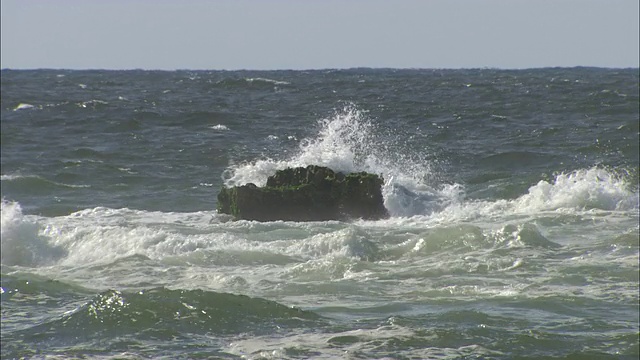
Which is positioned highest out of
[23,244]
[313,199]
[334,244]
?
[313,199]

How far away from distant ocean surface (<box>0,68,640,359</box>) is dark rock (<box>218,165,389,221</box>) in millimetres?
358

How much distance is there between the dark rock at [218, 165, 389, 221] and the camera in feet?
44.7

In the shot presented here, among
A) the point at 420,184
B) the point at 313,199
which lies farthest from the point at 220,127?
the point at 313,199

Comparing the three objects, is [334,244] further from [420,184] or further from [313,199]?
[420,184]

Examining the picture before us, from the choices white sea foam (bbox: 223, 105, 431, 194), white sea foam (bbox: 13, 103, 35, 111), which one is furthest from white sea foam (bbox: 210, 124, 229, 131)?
white sea foam (bbox: 13, 103, 35, 111)

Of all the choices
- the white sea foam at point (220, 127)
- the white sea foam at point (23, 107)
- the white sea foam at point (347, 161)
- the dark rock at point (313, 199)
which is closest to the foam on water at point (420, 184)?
the white sea foam at point (347, 161)

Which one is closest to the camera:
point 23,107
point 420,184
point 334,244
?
point 334,244

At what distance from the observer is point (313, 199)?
13711 mm

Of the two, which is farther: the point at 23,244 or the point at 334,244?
the point at 23,244

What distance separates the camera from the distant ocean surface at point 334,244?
23.6 ft

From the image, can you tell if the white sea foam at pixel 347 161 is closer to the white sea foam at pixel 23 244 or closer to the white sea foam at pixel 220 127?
the white sea foam at pixel 220 127

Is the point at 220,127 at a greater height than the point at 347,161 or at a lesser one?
greater

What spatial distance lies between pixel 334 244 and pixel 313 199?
266 centimetres

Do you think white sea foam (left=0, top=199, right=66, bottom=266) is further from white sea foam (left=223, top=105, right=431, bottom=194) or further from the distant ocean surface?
white sea foam (left=223, top=105, right=431, bottom=194)
